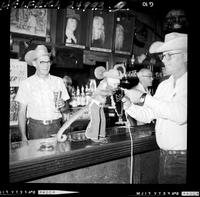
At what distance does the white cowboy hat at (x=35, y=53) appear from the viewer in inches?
63.1

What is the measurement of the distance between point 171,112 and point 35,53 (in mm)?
1046

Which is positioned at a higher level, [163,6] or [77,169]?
[163,6]

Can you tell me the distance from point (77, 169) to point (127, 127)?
1.61 feet

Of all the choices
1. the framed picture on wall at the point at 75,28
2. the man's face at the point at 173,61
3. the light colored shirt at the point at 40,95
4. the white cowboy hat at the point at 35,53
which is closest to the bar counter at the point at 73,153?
the light colored shirt at the point at 40,95

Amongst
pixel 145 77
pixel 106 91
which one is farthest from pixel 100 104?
pixel 145 77

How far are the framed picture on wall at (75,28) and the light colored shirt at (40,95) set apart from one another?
30 cm

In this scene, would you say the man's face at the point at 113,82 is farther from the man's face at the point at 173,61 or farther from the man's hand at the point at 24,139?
the man's hand at the point at 24,139

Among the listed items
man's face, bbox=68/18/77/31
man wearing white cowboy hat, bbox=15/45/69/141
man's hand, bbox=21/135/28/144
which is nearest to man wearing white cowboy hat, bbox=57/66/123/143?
man wearing white cowboy hat, bbox=15/45/69/141

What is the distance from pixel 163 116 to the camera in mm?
1713

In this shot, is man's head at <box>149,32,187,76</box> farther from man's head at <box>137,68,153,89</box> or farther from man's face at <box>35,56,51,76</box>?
man's face at <box>35,56,51,76</box>

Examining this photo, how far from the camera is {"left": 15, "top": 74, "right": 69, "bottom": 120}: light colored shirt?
5.37 feet

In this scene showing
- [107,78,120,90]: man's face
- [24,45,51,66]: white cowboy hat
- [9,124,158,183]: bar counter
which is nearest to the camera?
[9,124,158,183]: bar counter

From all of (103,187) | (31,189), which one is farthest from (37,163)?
(103,187)
